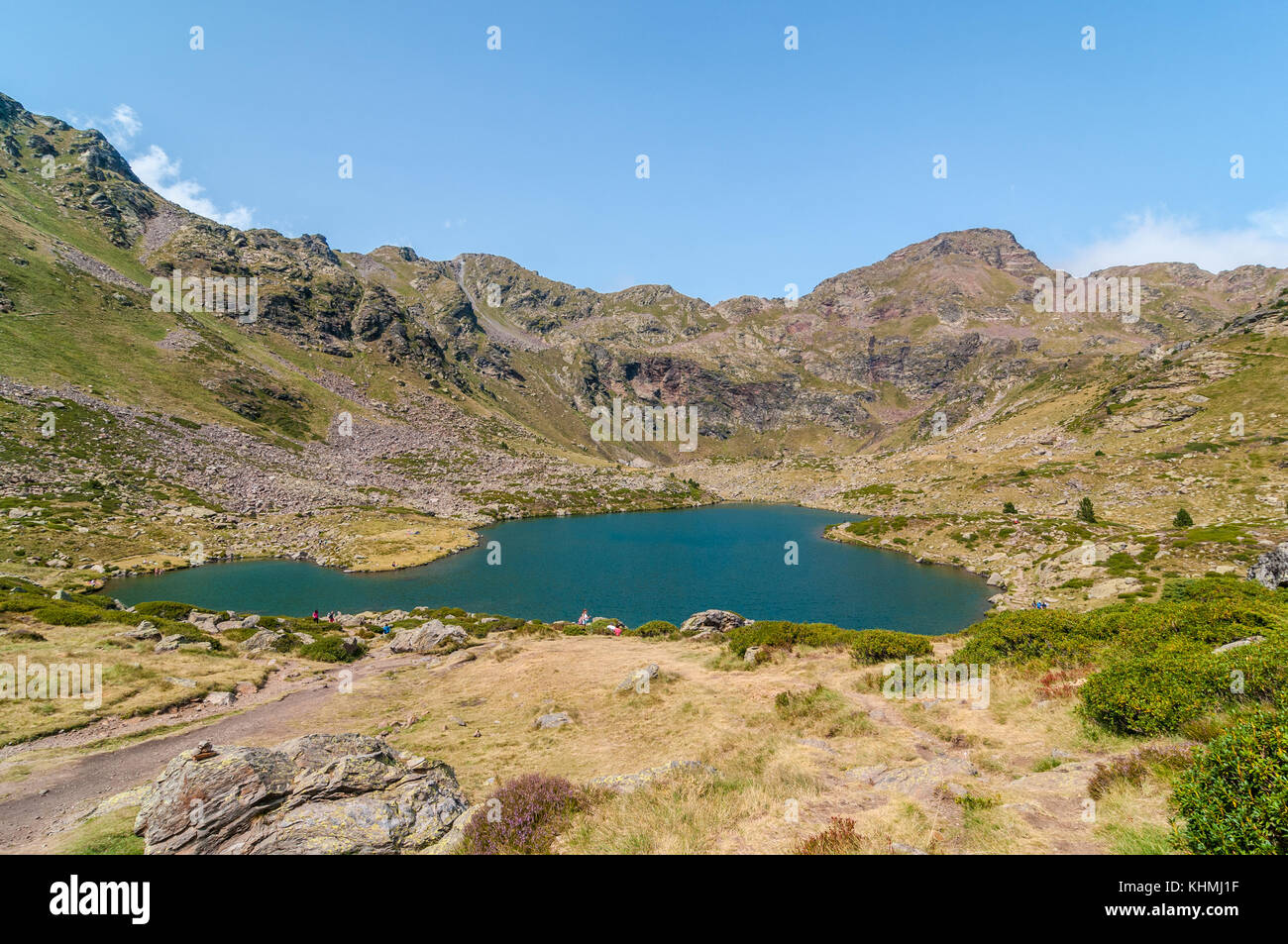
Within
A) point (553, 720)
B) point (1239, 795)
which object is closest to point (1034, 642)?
point (1239, 795)

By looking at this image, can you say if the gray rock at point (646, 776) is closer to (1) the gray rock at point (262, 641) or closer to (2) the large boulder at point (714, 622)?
(2) the large boulder at point (714, 622)

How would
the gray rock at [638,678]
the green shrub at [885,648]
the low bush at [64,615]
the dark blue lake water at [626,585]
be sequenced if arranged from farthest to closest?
1. the dark blue lake water at [626,585]
2. the low bush at [64,615]
3. the green shrub at [885,648]
4. the gray rock at [638,678]

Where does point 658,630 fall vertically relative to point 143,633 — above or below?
below

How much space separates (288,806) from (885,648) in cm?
2587

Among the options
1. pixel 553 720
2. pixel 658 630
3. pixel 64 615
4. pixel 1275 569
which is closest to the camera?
pixel 553 720

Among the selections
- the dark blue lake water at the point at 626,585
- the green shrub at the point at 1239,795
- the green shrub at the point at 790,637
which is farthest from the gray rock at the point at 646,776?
the dark blue lake water at the point at 626,585

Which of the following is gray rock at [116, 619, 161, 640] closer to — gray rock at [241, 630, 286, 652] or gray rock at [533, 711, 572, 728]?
gray rock at [241, 630, 286, 652]

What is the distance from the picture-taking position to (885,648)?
26016 mm

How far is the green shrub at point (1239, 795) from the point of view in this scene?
6336 millimetres

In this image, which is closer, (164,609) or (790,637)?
(790,637)

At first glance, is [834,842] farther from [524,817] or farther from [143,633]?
[143,633]

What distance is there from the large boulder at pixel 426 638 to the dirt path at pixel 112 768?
1056cm

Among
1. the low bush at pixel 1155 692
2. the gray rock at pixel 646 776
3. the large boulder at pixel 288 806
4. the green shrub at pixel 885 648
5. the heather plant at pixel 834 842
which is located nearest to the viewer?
the heather plant at pixel 834 842
